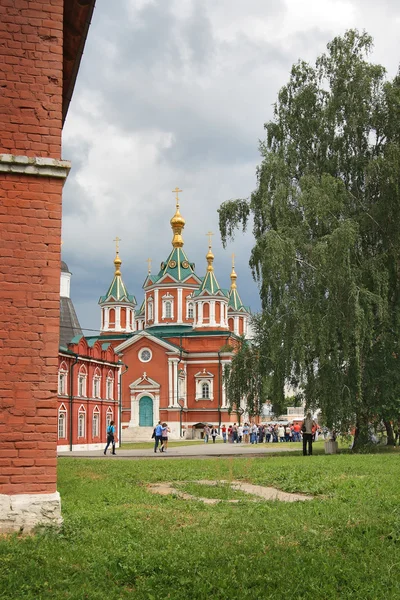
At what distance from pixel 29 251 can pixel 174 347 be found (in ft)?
184

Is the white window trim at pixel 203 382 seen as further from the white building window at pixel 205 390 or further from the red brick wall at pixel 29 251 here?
the red brick wall at pixel 29 251

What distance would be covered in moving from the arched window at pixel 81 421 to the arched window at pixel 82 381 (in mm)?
745

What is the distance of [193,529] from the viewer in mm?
7625

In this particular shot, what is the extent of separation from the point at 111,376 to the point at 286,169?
2457cm

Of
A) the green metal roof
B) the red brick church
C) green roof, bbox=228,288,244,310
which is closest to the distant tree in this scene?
the red brick church

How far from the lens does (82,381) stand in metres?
41.3

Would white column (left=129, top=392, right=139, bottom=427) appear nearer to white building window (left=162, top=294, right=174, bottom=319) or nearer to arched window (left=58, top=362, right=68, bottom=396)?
white building window (left=162, top=294, right=174, bottom=319)

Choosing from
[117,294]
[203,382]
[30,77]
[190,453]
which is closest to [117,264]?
[117,294]

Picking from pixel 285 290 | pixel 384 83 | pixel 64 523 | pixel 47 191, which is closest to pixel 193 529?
pixel 64 523

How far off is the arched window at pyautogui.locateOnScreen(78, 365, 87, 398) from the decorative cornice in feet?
110

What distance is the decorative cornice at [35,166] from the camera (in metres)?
7.96

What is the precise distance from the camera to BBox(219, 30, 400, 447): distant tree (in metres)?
22.5

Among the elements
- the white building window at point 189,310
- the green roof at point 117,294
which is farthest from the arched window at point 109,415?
the green roof at point 117,294

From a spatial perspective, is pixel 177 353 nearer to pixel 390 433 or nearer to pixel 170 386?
pixel 170 386
